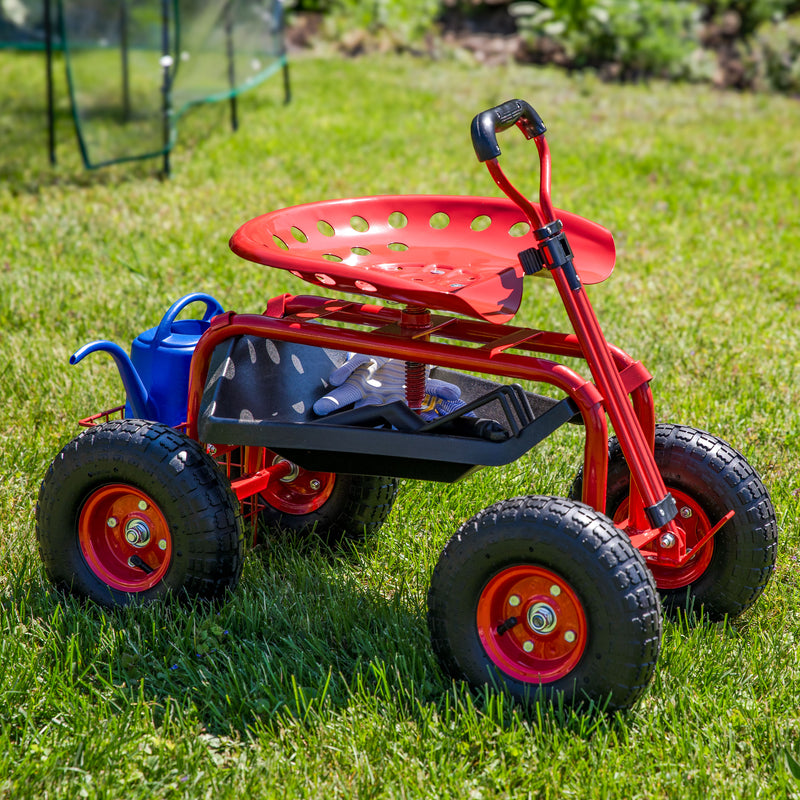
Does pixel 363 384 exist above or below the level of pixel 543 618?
above

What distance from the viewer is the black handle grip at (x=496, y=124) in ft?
6.87

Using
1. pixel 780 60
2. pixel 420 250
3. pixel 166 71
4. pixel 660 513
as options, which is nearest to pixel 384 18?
pixel 780 60

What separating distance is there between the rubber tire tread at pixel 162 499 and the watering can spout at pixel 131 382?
10.6 inches

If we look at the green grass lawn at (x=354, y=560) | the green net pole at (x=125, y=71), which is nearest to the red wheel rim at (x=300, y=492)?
the green grass lawn at (x=354, y=560)

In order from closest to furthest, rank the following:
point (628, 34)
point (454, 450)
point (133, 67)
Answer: point (454, 450) < point (133, 67) < point (628, 34)

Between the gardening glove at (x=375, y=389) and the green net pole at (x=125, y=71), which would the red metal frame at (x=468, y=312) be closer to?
the gardening glove at (x=375, y=389)

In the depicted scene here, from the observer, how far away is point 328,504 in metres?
2.83

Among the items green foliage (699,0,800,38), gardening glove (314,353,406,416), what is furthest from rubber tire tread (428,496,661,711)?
green foliage (699,0,800,38)

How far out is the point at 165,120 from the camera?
6.32 meters

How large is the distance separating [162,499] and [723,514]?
1.32m

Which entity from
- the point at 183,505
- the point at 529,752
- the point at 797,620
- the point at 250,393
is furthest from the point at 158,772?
the point at 797,620

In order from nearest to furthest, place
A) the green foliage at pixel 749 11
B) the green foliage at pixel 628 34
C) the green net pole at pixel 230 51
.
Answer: the green net pole at pixel 230 51, the green foliage at pixel 628 34, the green foliage at pixel 749 11

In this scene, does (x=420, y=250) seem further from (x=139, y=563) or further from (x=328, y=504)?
(x=139, y=563)

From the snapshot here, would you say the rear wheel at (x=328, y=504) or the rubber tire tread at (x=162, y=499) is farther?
the rear wheel at (x=328, y=504)
